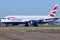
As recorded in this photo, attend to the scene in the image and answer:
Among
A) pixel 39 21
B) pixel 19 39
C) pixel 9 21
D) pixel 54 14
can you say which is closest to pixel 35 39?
pixel 19 39

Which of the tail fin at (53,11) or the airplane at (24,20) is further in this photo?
the tail fin at (53,11)

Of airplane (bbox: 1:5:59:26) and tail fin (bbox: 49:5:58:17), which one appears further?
tail fin (bbox: 49:5:58:17)

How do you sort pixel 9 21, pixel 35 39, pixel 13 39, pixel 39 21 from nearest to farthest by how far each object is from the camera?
1. pixel 13 39
2. pixel 35 39
3. pixel 9 21
4. pixel 39 21

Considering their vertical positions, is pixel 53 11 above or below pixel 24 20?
above

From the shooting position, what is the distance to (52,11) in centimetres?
8694

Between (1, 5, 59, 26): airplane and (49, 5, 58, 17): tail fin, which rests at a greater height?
(49, 5, 58, 17): tail fin

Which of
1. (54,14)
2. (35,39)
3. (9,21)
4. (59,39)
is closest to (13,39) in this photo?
(35,39)

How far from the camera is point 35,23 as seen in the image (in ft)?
237

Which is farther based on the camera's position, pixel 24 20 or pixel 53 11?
pixel 53 11

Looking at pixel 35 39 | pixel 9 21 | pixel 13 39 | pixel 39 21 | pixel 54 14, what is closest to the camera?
pixel 13 39

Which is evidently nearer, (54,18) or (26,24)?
(26,24)

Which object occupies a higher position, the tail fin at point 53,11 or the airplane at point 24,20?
the tail fin at point 53,11

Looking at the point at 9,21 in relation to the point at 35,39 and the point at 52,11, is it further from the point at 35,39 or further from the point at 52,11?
the point at 35,39

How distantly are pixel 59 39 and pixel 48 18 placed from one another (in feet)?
197
